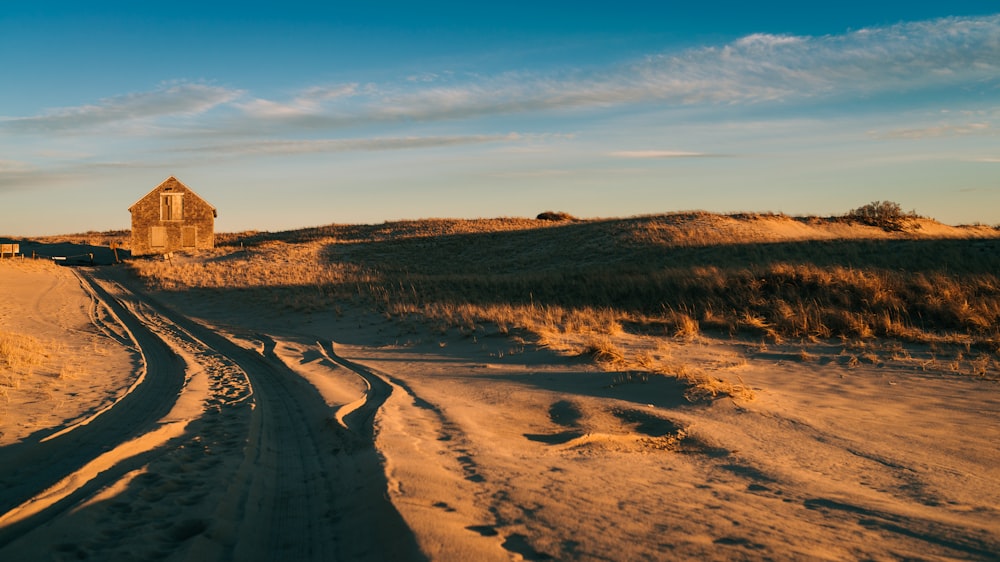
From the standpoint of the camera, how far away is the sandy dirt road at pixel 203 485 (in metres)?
4.00

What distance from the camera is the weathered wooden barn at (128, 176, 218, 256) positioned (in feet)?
173

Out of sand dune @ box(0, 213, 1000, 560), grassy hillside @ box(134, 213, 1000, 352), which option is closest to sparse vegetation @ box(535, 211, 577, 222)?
grassy hillside @ box(134, 213, 1000, 352)

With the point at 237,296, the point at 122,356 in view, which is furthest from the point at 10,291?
the point at 122,356

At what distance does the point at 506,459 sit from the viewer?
586cm

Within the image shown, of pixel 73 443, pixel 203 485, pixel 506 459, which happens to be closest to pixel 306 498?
pixel 203 485

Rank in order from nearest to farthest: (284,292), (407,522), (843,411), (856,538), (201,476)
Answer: (856,538) < (407,522) < (201,476) < (843,411) < (284,292)

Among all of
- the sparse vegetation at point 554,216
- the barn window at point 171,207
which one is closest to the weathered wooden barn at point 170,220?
the barn window at point 171,207

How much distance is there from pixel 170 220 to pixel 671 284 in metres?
46.2

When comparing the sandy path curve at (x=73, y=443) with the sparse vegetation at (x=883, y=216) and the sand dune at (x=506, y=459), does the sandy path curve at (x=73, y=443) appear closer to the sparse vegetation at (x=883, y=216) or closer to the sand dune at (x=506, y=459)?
the sand dune at (x=506, y=459)

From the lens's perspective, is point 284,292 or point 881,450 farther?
point 284,292

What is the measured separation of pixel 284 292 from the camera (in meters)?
26.5

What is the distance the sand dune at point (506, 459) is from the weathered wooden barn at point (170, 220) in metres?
45.1

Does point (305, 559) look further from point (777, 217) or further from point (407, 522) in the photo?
point (777, 217)

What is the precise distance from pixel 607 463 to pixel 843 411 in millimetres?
3700
